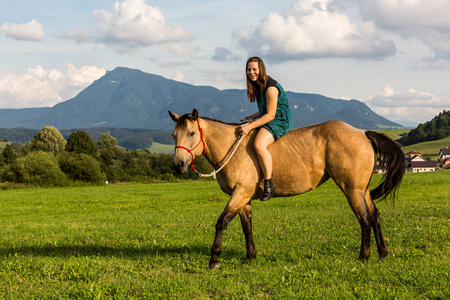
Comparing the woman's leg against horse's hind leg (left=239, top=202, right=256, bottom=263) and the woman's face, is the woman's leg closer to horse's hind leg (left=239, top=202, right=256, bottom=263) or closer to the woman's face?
horse's hind leg (left=239, top=202, right=256, bottom=263)

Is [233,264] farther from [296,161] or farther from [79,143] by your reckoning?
[79,143]

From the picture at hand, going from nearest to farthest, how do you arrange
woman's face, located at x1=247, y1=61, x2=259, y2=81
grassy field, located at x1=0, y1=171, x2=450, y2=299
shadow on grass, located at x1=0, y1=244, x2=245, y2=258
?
grassy field, located at x1=0, y1=171, x2=450, y2=299 < woman's face, located at x1=247, y1=61, x2=259, y2=81 < shadow on grass, located at x1=0, y1=244, x2=245, y2=258

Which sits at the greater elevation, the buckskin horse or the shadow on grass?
the buckskin horse

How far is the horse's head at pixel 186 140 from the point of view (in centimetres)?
719

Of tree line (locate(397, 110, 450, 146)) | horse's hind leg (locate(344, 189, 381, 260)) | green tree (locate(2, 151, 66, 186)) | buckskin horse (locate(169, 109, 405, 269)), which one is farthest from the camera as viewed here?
tree line (locate(397, 110, 450, 146))

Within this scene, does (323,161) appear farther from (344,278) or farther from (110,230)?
(110,230)

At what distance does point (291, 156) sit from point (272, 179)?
23.2 inches

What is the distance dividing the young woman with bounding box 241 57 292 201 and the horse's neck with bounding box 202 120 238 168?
363mm

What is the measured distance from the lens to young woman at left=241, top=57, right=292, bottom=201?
24.5 feet

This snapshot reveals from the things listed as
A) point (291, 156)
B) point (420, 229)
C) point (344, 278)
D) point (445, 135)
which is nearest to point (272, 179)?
point (291, 156)

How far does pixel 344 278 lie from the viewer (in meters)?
6.16

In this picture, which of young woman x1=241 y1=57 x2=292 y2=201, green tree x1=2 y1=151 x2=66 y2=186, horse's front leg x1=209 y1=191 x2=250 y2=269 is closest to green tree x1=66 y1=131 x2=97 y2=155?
green tree x1=2 y1=151 x2=66 y2=186

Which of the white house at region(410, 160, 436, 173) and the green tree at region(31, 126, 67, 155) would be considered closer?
the green tree at region(31, 126, 67, 155)

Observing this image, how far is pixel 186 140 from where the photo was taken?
738 cm
